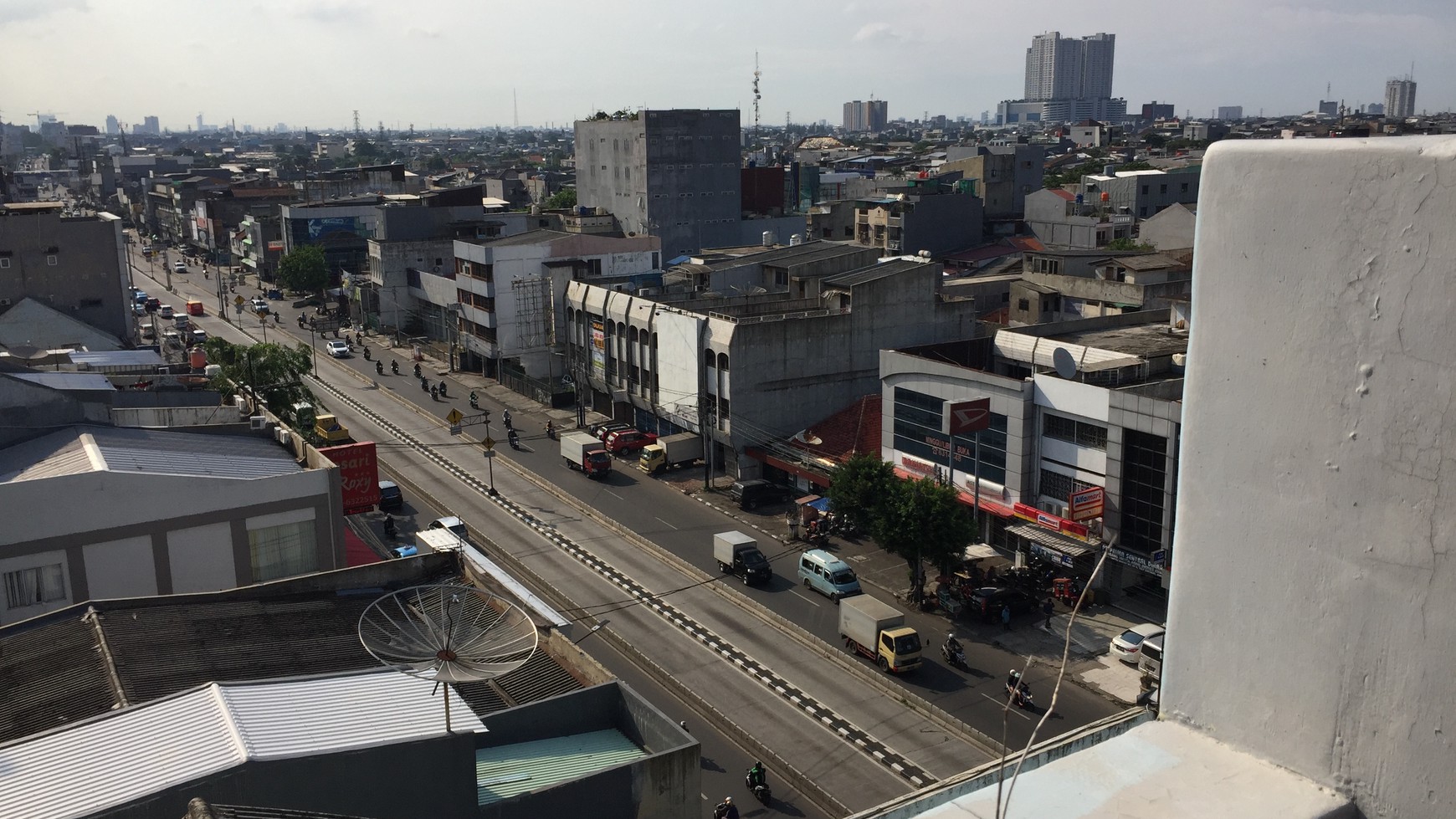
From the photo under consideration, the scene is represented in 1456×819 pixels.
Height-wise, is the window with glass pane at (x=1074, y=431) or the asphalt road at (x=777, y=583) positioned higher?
the window with glass pane at (x=1074, y=431)

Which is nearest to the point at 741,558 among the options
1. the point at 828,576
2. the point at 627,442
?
the point at 828,576

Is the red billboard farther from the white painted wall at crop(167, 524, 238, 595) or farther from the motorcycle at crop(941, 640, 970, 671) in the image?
the motorcycle at crop(941, 640, 970, 671)

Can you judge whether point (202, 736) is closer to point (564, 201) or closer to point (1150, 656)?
point (1150, 656)

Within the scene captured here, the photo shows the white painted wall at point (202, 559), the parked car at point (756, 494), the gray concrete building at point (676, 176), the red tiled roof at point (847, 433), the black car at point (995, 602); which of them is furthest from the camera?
the gray concrete building at point (676, 176)

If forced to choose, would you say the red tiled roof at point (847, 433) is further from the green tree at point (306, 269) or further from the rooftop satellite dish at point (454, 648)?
the green tree at point (306, 269)

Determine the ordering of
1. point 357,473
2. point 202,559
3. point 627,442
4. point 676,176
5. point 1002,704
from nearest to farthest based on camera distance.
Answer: point 202,559 < point 1002,704 < point 357,473 < point 627,442 < point 676,176

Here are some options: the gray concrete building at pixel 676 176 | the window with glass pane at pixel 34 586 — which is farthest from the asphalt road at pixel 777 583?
the gray concrete building at pixel 676 176

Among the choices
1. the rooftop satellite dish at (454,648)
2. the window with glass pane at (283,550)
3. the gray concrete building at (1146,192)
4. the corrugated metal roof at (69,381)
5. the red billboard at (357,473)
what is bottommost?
the red billboard at (357,473)
